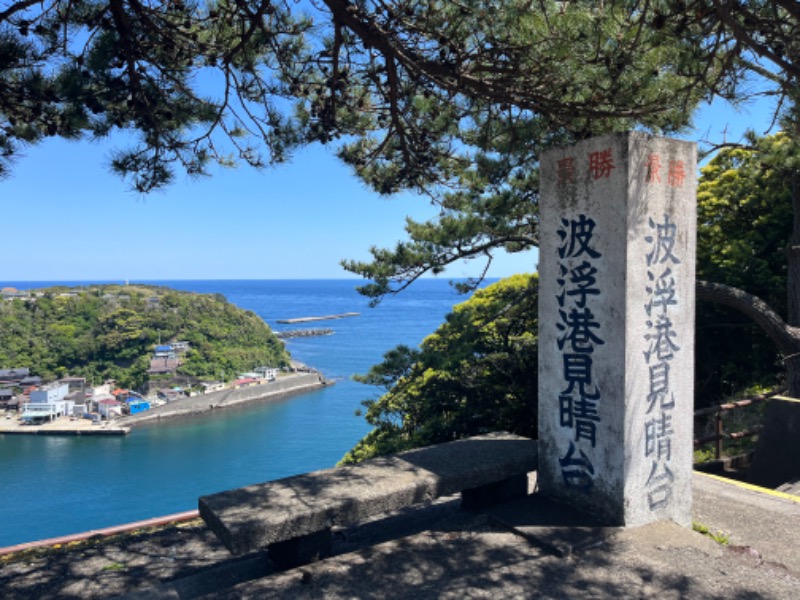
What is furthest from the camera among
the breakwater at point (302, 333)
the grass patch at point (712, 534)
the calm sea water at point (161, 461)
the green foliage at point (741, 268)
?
the breakwater at point (302, 333)

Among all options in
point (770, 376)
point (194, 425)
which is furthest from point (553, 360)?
point (194, 425)

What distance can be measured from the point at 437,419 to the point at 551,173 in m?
4.46

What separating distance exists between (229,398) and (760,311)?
42.3 m

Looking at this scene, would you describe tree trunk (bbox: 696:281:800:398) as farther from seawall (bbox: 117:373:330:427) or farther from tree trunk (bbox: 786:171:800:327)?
seawall (bbox: 117:373:330:427)

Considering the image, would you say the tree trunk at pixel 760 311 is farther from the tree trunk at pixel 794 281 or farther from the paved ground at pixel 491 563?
the paved ground at pixel 491 563

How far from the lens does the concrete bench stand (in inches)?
104

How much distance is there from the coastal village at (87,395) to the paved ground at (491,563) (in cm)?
3932

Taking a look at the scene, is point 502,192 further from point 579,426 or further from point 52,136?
point 52,136

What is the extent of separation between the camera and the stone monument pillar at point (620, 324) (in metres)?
2.98

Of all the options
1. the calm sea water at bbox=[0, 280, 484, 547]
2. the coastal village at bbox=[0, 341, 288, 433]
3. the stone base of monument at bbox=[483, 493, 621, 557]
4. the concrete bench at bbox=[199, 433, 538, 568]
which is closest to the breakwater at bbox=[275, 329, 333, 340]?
the coastal village at bbox=[0, 341, 288, 433]

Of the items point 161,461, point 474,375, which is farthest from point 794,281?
point 161,461

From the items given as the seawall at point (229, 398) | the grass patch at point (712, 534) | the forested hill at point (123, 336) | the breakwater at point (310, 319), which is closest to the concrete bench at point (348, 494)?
the grass patch at point (712, 534)

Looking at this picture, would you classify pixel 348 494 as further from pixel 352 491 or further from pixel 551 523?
pixel 551 523

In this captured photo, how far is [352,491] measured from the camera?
9.73ft
